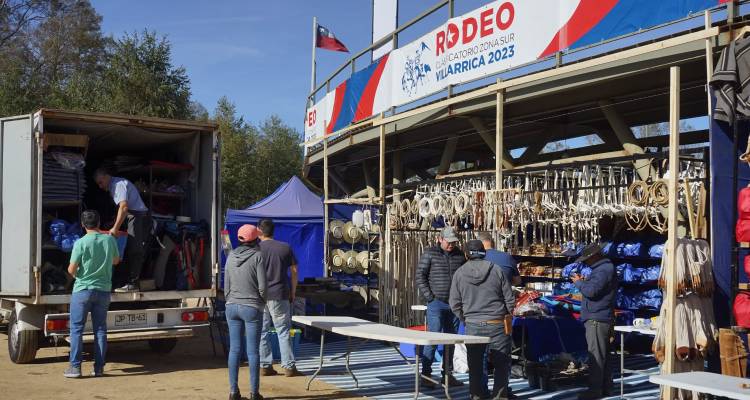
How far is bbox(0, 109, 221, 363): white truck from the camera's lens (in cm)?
883

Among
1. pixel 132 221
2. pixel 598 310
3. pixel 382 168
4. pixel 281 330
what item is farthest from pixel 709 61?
pixel 132 221

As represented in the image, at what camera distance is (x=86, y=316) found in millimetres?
Answer: 8398

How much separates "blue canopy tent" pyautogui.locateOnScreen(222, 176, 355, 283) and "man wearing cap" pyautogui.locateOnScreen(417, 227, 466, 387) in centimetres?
917

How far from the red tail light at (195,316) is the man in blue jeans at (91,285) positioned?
1.11 meters

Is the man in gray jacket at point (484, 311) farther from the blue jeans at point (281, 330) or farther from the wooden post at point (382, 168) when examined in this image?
the wooden post at point (382, 168)

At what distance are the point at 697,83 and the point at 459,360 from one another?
15.2 feet

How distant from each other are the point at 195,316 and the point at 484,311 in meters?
4.06

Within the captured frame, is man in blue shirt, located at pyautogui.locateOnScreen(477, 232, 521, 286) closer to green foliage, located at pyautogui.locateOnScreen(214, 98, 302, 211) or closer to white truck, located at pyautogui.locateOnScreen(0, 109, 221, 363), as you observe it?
white truck, located at pyautogui.locateOnScreen(0, 109, 221, 363)

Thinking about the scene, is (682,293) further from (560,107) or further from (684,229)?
(560,107)

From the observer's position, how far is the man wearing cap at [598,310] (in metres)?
7.77

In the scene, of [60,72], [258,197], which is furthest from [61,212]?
[60,72]

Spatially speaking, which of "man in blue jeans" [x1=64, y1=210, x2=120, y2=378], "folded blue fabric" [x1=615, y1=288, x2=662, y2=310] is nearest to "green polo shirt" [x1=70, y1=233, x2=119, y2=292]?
"man in blue jeans" [x1=64, y1=210, x2=120, y2=378]

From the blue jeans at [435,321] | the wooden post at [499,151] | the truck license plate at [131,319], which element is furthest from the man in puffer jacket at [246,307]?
the wooden post at [499,151]

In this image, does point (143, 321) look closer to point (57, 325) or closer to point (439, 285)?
point (57, 325)
